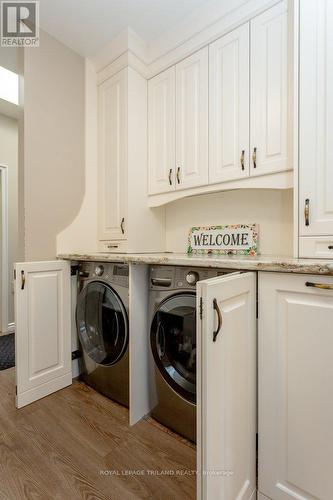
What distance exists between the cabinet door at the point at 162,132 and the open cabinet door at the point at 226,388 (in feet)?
3.85

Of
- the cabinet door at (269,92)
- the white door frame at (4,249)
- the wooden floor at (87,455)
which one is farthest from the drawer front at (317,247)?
the white door frame at (4,249)

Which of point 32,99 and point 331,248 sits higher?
point 32,99

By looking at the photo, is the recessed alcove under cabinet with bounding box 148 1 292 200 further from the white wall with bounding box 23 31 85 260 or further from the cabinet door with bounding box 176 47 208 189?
the white wall with bounding box 23 31 85 260

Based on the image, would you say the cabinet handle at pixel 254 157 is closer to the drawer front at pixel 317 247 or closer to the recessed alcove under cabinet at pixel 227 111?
the recessed alcove under cabinet at pixel 227 111

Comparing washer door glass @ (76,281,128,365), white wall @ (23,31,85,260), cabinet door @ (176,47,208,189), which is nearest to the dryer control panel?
washer door glass @ (76,281,128,365)

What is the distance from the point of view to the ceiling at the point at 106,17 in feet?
5.21

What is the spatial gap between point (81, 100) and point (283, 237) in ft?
6.22

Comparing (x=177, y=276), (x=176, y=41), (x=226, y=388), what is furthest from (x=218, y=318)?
(x=176, y=41)

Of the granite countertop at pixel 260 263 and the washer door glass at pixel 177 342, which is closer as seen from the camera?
the granite countertop at pixel 260 263

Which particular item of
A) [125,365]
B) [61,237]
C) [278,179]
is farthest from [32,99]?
[125,365]

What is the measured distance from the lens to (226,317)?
83 cm

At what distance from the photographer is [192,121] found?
1710mm

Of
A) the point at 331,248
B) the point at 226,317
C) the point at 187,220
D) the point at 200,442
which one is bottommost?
the point at 200,442

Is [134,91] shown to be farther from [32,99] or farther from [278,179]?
[278,179]
